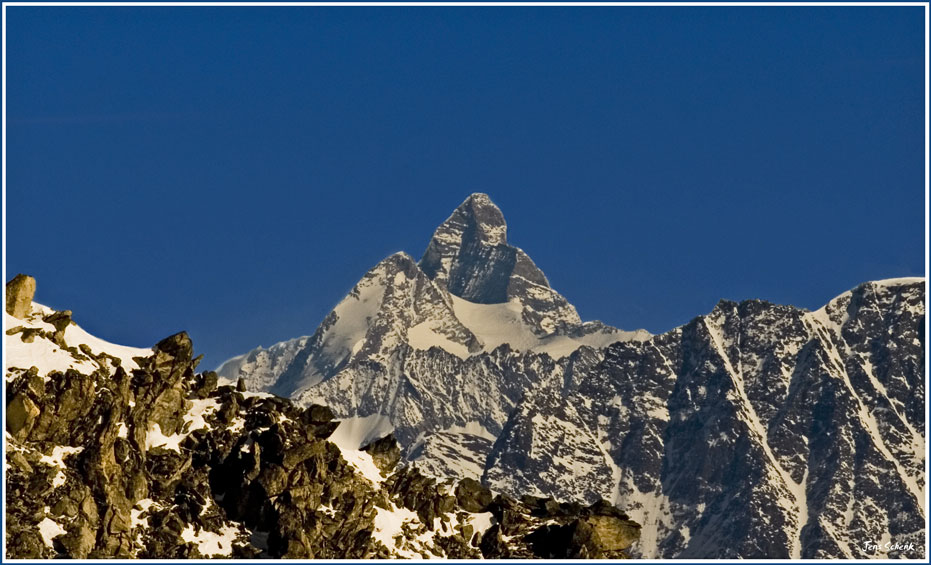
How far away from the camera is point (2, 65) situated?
179875mm

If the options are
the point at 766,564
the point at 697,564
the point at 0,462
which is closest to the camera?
the point at 697,564

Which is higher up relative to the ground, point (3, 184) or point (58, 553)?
point (3, 184)

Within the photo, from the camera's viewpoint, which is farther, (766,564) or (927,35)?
(927,35)

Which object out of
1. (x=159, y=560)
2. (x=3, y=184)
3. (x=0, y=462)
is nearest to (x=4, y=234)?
(x=3, y=184)

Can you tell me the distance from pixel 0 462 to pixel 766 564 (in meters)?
60.3

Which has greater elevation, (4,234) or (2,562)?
(4,234)

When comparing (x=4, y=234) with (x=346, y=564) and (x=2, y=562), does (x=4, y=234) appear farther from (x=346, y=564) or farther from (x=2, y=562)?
(x=346, y=564)

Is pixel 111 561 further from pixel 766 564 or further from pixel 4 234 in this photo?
pixel 766 564

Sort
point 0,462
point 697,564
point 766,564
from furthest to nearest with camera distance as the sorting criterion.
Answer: point 0,462
point 766,564
point 697,564

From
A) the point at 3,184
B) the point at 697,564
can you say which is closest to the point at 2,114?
the point at 3,184

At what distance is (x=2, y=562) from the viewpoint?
184000 millimetres

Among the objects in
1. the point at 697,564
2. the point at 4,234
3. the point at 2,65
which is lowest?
the point at 697,564

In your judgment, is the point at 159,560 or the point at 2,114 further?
the point at 159,560

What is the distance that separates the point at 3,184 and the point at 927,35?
242 feet
